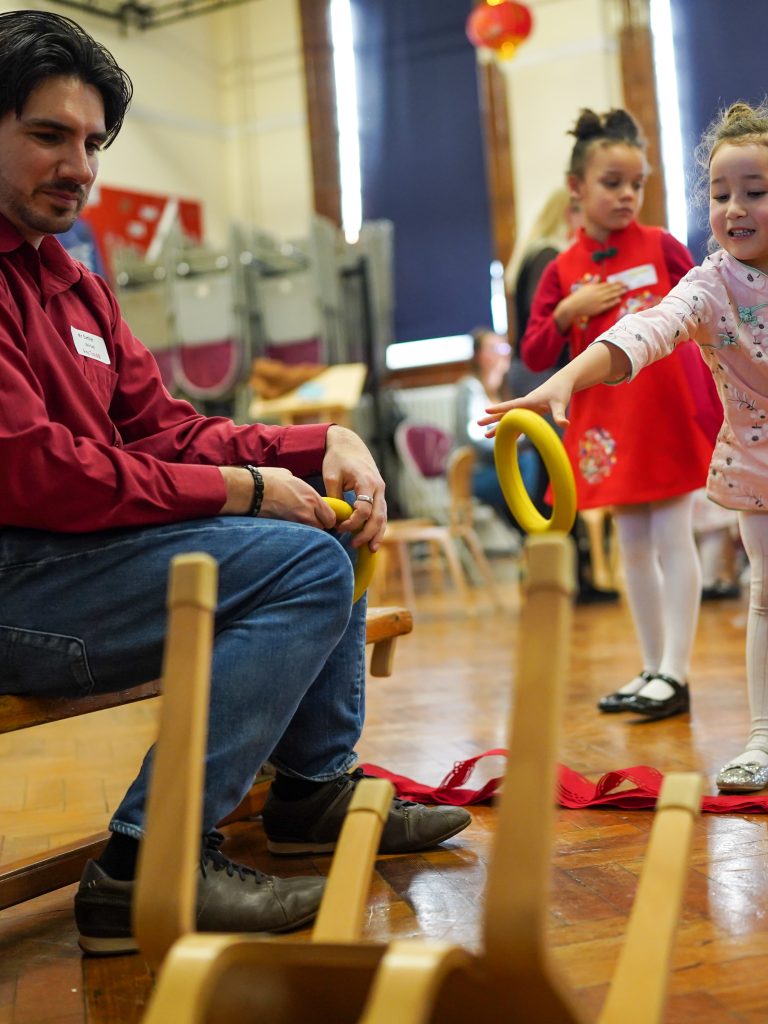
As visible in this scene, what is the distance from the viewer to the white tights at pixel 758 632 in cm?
195

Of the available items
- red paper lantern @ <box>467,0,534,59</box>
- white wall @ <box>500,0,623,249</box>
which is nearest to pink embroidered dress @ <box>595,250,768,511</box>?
red paper lantern @ <box>467,0,534,59</box>

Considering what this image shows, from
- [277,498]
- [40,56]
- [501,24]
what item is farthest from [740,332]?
[501,24]

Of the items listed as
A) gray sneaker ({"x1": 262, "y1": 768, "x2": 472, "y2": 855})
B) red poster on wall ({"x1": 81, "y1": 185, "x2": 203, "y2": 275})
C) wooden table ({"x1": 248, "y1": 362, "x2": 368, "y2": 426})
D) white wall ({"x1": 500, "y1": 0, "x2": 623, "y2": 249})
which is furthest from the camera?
red poster on wall ({"x1": 81, "y1": 185, "x2": 203, "y2": 275})

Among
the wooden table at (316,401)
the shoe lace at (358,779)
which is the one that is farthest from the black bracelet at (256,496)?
the wooden table at (316,401)

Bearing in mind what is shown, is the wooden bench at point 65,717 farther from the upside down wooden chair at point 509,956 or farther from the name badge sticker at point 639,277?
the name badge sticker at point 639,277

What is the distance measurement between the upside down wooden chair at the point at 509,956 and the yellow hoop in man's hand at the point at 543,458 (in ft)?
1.59

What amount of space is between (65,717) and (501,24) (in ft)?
20.6

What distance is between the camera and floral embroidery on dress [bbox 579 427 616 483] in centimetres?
256

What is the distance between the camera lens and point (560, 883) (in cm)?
147

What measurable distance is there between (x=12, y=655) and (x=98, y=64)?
77 centimetres

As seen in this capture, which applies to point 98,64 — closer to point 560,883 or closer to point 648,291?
point 560,883

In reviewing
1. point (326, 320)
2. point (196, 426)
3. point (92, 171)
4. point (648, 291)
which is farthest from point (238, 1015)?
point (326, 320)

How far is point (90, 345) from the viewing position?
61.0 inches

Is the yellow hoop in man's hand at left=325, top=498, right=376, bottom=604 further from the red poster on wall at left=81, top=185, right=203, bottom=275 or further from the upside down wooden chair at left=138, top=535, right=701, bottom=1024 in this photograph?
the red poster on wall at left=81, top=185, right=203, bottom=275
